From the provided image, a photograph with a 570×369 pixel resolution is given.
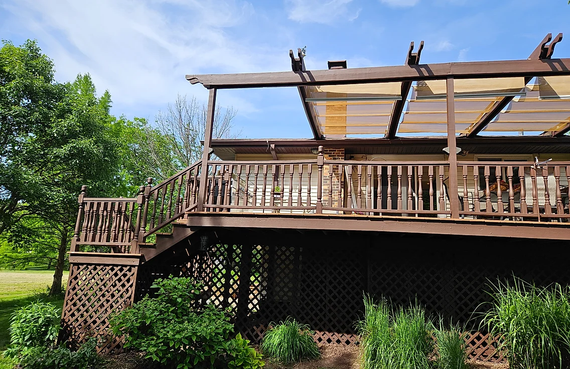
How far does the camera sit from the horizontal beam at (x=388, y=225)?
4.62 m

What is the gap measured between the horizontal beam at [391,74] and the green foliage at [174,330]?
11.0ft

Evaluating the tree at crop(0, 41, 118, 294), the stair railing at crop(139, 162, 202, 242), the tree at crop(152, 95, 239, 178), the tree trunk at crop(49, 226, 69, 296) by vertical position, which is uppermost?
the tree at crop(152, 95, 239, 178)

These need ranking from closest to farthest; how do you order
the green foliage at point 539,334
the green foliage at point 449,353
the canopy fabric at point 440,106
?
1. the green foliage at point 539,334
2. the green foliage at point 449,353
3. the canopy fabric at point 440,106

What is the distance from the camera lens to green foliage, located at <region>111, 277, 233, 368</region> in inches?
165

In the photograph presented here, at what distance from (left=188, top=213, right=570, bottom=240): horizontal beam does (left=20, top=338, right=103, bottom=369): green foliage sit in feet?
7.17

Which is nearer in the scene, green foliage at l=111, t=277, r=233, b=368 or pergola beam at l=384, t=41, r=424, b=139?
green foliage at l=111, t=277, r=233, b=368

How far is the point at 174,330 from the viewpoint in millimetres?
4266

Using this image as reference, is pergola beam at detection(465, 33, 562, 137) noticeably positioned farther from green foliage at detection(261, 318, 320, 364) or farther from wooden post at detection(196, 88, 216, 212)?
green foliage at detection(261, 318, 320, 364)

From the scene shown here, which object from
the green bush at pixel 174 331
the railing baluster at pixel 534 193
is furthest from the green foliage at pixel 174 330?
the railing baluster at pixel 534 193

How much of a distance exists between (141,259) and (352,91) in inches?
181

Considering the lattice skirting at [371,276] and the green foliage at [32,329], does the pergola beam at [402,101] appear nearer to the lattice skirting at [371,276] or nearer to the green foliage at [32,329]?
the lattice skirting at [371,276]

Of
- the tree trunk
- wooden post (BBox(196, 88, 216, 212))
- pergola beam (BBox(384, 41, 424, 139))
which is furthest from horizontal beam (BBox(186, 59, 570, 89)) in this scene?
the tree trunk

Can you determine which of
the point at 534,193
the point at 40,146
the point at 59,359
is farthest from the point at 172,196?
the point at 40,146

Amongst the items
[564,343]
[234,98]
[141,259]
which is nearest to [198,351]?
[141,259]
